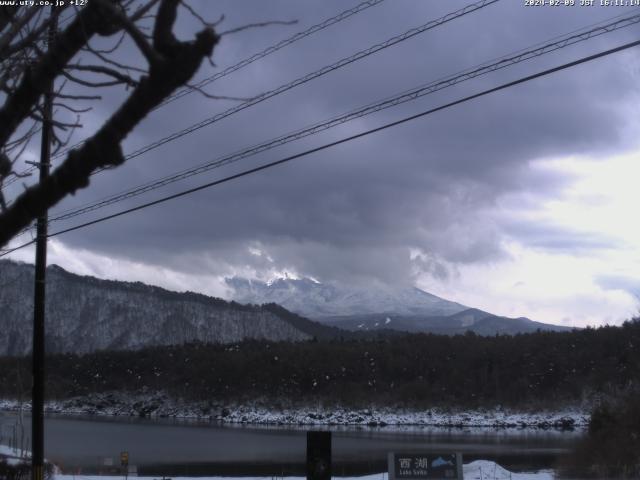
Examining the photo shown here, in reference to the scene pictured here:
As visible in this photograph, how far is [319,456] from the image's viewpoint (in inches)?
531

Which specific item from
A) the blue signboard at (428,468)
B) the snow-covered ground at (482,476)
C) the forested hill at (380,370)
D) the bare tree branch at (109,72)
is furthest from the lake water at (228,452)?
the forested hill at (380,370)

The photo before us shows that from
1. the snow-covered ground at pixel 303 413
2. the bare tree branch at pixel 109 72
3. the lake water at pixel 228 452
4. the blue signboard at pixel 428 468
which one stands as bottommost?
the snow-covered ground at pixel 303 413

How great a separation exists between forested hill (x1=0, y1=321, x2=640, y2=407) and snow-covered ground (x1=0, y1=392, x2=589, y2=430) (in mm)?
2301

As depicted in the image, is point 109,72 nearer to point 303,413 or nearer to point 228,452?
point 228,452

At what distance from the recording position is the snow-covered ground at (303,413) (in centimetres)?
10106

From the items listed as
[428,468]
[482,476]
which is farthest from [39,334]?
[482,476]

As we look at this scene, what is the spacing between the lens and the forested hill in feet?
366

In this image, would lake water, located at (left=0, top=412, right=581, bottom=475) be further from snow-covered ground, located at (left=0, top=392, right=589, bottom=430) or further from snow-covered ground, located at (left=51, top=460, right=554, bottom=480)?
snow-covered ground, located at (left=0, top=392, right=589, bottom=430)

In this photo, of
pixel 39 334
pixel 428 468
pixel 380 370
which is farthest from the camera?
pixel 380 370

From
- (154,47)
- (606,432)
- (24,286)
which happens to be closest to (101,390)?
(24,286)

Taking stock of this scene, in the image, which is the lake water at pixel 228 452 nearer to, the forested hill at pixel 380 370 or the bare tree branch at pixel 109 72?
the bare tree branch at pixel 109 72

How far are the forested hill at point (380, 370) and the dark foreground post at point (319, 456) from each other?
93.8 meters

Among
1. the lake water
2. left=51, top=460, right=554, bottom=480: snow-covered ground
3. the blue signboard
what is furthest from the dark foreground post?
the lake water

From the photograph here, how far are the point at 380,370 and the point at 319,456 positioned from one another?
113 m
